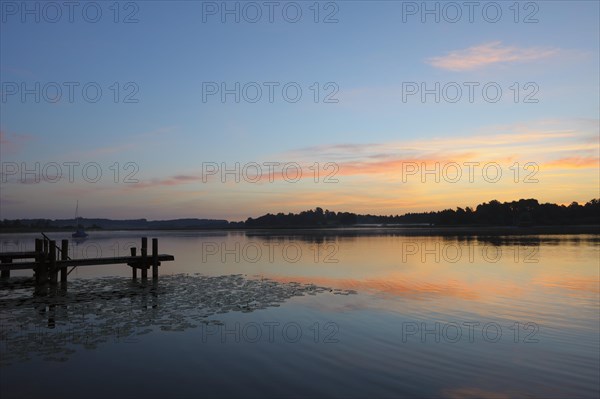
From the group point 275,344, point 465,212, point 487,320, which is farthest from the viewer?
point 465,212

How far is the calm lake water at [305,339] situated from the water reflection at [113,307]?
0.24 feet

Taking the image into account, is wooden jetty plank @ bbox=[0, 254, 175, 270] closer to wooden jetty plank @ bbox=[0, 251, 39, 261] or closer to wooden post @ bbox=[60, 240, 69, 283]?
wooden post @ bbox=[60, 240, 69, 283]

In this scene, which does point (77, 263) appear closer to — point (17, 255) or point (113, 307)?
point (17, 255)

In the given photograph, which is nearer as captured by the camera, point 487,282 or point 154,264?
point 487,282

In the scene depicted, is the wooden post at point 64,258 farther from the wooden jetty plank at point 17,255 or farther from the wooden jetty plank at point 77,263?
the wooden jetty plank at point 17,255

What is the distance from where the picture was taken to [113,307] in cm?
1791

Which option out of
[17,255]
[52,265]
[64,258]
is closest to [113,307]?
[52,265]

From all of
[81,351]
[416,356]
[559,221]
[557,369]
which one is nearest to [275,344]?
[416,356]

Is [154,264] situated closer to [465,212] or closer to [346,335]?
[346,335]

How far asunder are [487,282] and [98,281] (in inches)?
913

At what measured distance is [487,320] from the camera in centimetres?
1541

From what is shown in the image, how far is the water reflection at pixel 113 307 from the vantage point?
12.6 meters

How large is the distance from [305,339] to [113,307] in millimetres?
9176

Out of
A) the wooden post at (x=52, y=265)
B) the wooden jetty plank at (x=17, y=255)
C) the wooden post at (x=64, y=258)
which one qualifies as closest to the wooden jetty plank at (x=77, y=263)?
the wooden post at (x=52, y=265)
